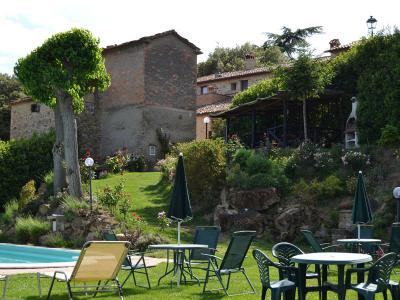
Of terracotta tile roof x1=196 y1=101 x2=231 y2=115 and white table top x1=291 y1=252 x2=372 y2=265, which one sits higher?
terracotta tile roof x1=196 y1=101 x2=231 y2=115

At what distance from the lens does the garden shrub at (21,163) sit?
28734 mm

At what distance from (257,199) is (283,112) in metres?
7.40

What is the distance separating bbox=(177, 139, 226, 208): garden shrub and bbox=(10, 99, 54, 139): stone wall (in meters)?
15.2

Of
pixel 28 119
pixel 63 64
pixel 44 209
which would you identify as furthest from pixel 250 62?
pixel 44 209

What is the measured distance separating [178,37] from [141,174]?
1030 centimetres

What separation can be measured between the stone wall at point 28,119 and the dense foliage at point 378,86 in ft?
62.0

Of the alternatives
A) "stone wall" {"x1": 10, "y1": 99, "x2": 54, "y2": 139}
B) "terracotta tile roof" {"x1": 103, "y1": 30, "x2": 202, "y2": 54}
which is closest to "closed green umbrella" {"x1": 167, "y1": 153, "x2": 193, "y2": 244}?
"terracotta tile roof" {"x1": 103, "y1": 30, "x2": 202, "y2": 54}

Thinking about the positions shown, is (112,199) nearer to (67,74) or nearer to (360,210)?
(67,74)

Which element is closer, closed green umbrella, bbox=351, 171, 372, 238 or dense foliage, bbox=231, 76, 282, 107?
closed green umbrella, bbox=351, 171, 372, 238

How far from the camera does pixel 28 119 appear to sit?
37469mm

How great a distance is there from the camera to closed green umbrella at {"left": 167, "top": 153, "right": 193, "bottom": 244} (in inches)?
431

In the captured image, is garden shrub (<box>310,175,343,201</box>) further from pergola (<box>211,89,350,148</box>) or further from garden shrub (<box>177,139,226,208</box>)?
pergola (<box>211,89,350,148</box>)

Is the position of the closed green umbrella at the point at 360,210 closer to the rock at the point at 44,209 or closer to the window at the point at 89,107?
the rock at the point at 44,209

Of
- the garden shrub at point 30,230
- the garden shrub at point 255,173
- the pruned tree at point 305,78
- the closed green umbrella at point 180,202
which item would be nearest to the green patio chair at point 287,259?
the closed green umbrella at point 180,202
